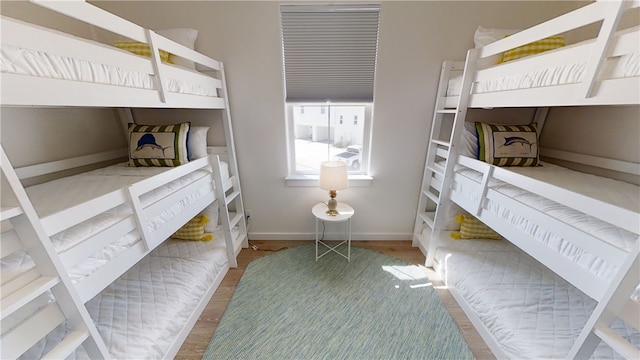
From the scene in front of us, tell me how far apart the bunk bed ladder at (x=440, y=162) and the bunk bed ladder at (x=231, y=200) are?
5.92 feet

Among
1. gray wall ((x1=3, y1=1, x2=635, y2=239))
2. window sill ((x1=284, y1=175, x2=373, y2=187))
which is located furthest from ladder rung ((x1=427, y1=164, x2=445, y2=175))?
window sill ((x1=284, y1=175, x2=373, y2=187))

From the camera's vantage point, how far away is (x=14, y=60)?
2.10 ft

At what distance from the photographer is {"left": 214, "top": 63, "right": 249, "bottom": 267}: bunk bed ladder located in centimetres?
191

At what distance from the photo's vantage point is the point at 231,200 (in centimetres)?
210

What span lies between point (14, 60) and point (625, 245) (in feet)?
6.71

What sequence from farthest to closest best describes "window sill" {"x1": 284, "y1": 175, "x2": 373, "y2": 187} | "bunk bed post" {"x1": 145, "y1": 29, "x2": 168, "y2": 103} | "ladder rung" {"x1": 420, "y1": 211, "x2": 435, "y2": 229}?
"window sill" {"x1": 284, "y1": 175, "x2": 373, "y2": 187}, "ladder rung" {"x1": 420, "y1": 211, "x2": 435, "y2": 229}, "bunk bed post" {"x1": 145, "y1": 29, "x2": 168, "y2": 103}

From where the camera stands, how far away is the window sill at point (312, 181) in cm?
230

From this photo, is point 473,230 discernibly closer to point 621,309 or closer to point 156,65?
point 621,309

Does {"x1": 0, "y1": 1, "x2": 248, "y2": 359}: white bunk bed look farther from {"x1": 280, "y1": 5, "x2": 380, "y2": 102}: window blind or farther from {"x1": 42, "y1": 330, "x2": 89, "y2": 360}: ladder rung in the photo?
{"x1": 280, "y1": 5, "x2": 380, "y2": 102}: window blind

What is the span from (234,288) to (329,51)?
215cm

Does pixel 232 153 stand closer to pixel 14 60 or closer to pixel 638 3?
pixel 14 60

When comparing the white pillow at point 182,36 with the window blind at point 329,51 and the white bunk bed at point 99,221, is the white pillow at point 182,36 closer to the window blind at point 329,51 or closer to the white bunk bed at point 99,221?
the white bunk bed at point 99,221

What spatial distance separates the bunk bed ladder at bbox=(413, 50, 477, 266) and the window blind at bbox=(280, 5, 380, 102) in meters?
0.63

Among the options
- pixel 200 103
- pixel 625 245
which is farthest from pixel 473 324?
pixel 200 103
